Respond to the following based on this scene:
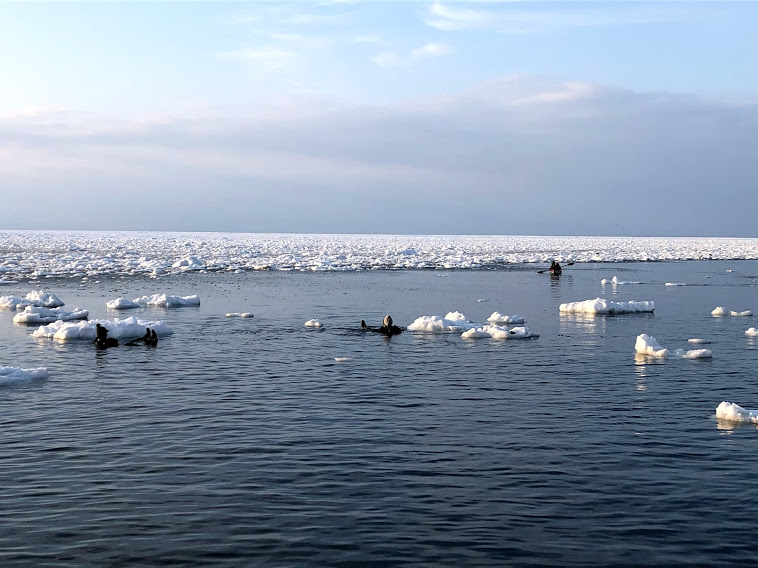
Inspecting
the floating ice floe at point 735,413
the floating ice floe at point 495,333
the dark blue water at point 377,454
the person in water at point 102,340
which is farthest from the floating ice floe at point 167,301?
the floating ice floe at point 735,413

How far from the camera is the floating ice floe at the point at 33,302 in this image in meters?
31.2

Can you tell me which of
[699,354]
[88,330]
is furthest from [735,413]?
[88,330]

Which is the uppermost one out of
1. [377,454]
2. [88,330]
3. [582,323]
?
[88,330]

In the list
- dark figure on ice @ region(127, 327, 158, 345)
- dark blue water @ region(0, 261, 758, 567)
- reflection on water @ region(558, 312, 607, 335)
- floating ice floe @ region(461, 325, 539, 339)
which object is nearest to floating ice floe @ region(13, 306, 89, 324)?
dark blue water @ region(0, 261, 758, 567)

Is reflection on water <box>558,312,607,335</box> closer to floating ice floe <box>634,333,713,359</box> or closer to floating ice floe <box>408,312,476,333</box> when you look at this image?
floating ice floe <box>408,312,476,333</box>

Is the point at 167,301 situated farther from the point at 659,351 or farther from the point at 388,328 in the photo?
the point at 659,351

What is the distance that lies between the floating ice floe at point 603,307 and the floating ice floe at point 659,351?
953cm

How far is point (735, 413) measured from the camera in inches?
543

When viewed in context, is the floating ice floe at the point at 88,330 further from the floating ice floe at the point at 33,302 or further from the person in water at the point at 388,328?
the floating ice floe at the point at 33,302

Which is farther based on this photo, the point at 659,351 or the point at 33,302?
the point at 33,302

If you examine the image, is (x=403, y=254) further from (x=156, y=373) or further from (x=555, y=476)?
(x=555, y=476)

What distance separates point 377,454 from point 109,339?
12.8m

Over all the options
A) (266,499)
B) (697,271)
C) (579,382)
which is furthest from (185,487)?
(697,271)

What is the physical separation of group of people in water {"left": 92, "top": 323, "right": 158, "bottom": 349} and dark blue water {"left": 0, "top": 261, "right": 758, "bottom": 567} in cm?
44
